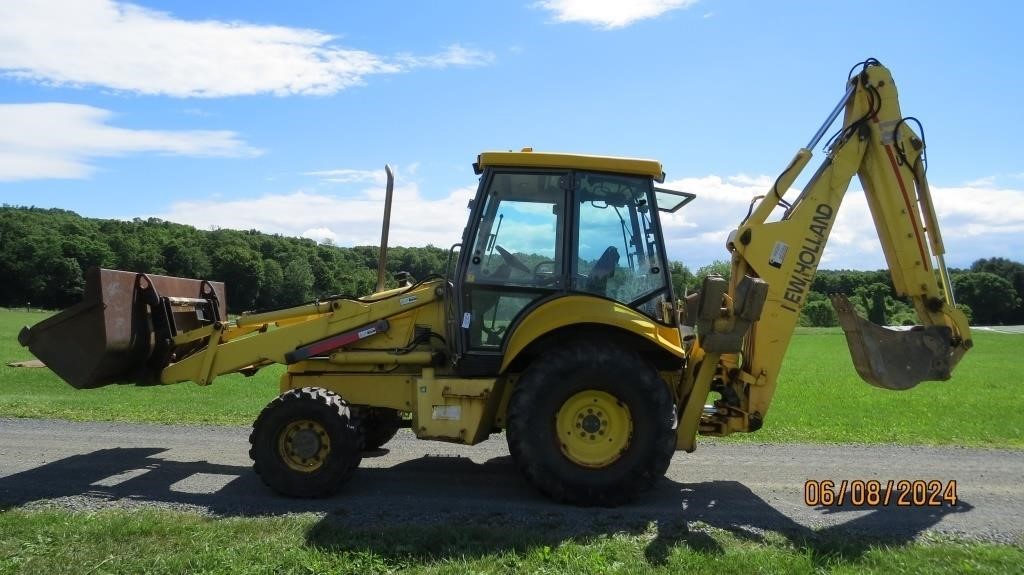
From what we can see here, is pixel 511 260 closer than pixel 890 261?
Yes

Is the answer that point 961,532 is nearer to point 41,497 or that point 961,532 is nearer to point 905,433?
point 905,433

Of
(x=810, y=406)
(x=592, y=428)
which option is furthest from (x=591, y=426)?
(x=810, y=406)

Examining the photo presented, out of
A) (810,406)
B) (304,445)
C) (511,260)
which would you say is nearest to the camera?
(304,445)

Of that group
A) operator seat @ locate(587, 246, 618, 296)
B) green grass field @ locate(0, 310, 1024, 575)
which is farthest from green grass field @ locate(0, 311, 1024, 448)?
green grass field @ locate(0, 310, 1024, 575)

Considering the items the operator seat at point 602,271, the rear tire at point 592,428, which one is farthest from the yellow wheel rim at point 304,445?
the operator seat at point 602,271

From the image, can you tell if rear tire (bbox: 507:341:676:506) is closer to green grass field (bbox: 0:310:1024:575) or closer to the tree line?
green grass field (bbox: 0:310:1024:575)

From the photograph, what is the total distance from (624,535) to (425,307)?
117 inches

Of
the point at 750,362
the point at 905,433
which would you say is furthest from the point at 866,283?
the point at 750,362

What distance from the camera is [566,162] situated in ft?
22.0

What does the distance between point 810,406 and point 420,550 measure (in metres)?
10.9

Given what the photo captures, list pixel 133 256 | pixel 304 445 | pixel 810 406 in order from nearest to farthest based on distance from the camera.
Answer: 1. pixel 304 445
2. pixel 810 406
3. pixel 133 256

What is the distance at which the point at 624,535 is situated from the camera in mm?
5605
